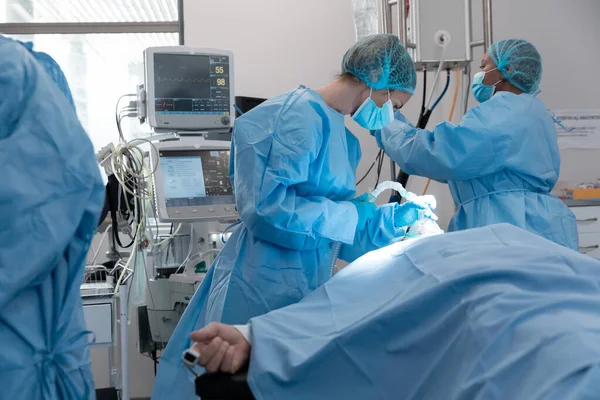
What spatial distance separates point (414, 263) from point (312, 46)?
2616mm

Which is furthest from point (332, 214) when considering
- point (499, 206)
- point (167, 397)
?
point (499, 206)

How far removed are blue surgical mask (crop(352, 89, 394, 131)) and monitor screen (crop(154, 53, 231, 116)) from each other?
1.02 metres

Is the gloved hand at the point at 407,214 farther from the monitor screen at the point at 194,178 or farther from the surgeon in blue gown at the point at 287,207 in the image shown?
the monitor screen at the point at 194,178

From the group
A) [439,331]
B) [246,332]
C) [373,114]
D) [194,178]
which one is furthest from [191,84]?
[439,331]

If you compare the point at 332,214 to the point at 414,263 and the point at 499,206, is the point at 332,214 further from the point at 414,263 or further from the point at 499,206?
the point at 499,206

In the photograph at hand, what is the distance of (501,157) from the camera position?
2285 mm

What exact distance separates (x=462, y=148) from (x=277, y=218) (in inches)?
33.7

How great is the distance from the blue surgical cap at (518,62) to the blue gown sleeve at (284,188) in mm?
1012

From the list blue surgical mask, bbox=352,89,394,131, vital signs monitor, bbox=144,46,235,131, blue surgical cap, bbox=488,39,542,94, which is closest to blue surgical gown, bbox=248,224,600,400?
blue surgical mask, bbox=352,89,394,131

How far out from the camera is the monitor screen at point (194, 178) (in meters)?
2.65

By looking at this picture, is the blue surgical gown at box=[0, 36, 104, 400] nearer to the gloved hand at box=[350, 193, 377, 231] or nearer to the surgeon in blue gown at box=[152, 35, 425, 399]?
the surgeon in blue gown at box=[152, 35, 425, 399]

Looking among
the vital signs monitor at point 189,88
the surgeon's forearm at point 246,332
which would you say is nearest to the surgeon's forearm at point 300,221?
the surgeon's forearm at point 246,332

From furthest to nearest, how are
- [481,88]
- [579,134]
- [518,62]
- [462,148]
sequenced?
[579,134] → [481,88] → [518,62] → [462,148]

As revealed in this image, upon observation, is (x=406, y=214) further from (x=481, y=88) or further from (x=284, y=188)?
(x=481, y=88)
